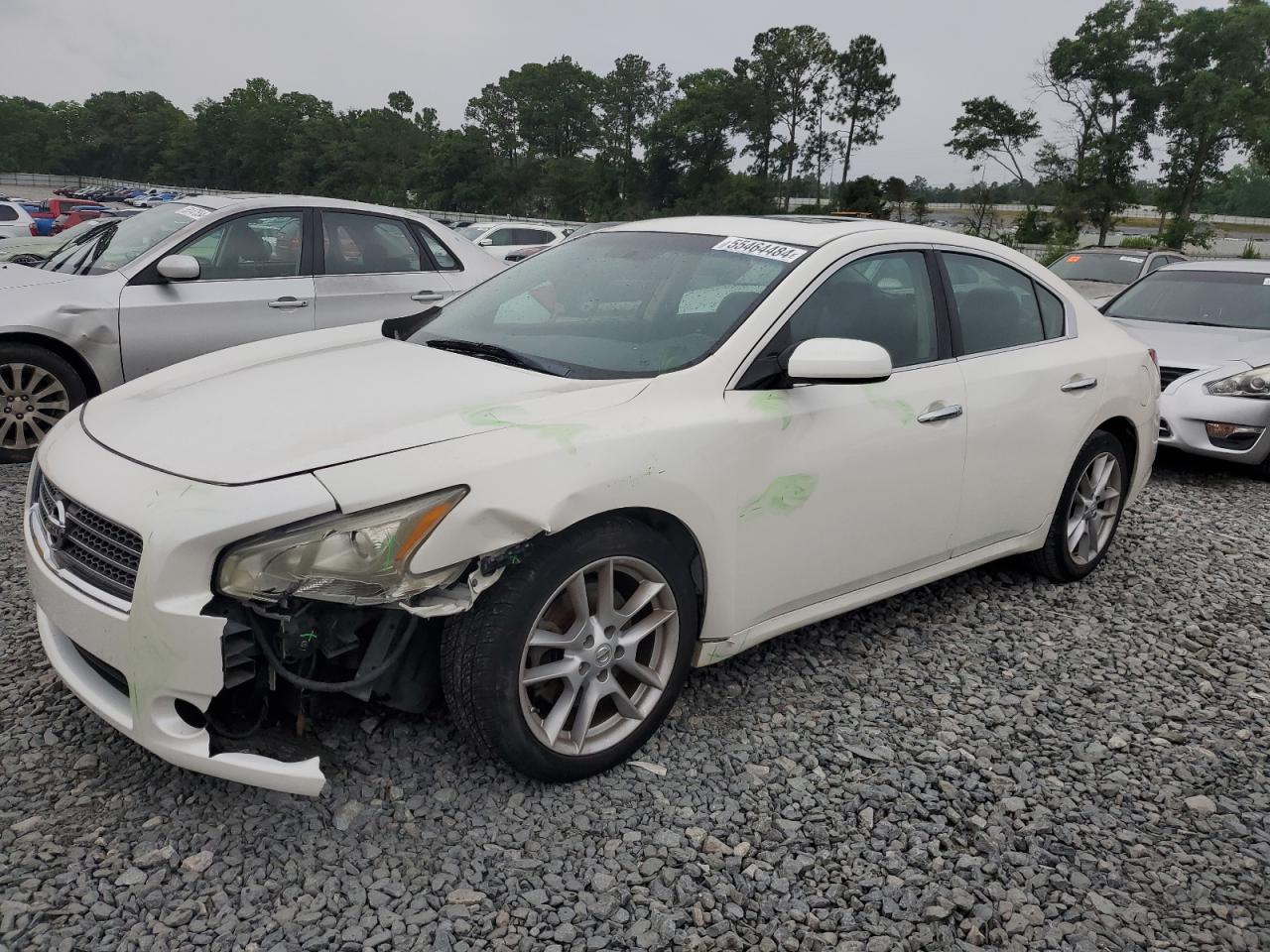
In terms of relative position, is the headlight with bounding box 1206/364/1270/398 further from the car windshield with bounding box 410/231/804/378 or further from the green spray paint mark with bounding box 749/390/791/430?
the green spray paint mark with bounding box 749/390/791/430

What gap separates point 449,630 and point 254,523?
1.85ft

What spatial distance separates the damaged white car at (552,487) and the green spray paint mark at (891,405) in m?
0.01

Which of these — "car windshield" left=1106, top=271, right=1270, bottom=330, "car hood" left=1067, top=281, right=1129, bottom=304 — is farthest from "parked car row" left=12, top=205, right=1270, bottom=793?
"car hood" left=1067, top=281, right=1129, bottom=304

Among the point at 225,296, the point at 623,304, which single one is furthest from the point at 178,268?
the point at 623,304

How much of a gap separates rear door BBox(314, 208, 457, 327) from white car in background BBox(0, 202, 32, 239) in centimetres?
1688

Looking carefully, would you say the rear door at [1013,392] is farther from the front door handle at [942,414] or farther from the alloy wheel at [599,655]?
the alloy wheel at [599,655]

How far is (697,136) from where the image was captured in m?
76.3

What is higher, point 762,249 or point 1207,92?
point 1207,92

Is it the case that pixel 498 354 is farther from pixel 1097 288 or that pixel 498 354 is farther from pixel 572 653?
pixel 1097 288

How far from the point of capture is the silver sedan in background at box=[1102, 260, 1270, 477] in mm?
6609

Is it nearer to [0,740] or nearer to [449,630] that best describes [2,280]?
[0,740]

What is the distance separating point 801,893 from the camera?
248 cm

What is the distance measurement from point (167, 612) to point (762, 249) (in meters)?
2.20

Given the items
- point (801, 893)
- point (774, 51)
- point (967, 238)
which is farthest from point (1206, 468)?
point (774, 51)
